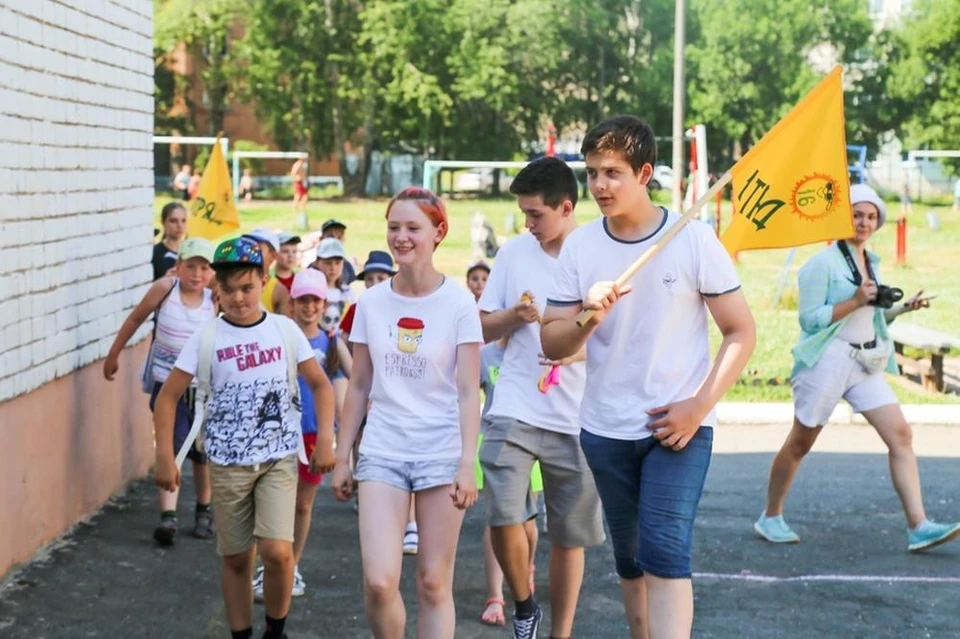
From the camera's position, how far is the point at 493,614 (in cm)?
704

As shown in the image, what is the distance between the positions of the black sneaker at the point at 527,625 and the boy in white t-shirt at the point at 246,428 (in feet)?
3.18

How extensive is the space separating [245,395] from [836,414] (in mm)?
8236

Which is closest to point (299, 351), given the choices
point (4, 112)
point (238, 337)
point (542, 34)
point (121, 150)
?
point (238, 337)

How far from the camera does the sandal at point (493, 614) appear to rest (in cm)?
703

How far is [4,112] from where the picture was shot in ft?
24.6

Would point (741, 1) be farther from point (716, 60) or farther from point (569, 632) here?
point (569, 632)

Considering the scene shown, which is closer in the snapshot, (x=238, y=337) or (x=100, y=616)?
(x=238, y=337)

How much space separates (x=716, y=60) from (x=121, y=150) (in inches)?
2513

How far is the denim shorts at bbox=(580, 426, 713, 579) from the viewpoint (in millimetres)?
5051

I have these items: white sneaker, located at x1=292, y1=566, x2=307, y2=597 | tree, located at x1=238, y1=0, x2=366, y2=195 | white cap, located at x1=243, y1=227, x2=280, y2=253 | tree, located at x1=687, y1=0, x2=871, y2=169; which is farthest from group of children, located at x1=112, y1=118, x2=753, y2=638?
tree, located at x1=687, y1=0, x2=871, y2=169

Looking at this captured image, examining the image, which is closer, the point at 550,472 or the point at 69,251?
the point at 550,472

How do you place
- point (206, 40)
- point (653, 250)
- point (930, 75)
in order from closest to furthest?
1. point (653, 250)
2. point (206, 40)
3. point (930, 75)

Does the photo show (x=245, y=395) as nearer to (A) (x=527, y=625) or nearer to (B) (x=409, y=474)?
(B) (x=409, y=474)

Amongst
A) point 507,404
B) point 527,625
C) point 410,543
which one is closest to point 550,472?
point 507,404
